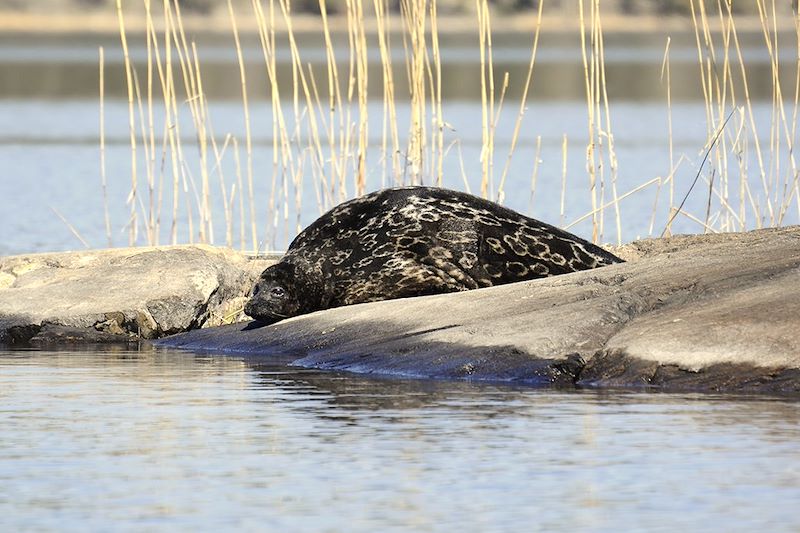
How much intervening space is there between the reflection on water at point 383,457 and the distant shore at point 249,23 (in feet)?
299

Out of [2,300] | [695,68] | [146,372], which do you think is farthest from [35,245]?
[695,68]

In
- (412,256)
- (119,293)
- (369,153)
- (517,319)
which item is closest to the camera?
(517,319)

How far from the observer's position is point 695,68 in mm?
68938

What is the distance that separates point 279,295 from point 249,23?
10077 cm

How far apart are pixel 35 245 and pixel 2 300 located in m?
7.28

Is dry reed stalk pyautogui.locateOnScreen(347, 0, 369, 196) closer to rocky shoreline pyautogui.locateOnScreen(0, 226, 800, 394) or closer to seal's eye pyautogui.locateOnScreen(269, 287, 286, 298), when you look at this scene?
rocky shoreline pyautogui.locateOnScreen(0, 226, 800, 394)

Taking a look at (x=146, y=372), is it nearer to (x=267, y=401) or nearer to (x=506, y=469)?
(x=267, y=401)

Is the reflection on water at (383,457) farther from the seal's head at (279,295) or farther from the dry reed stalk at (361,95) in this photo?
the dry reed stalk at (361,95)

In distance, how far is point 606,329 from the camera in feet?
31.3

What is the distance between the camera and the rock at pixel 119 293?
1197cm

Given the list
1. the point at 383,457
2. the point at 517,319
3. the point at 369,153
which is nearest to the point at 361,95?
the point at 517,319

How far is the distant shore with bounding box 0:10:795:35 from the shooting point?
105 metres

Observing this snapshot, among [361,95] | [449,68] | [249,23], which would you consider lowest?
[361,95]

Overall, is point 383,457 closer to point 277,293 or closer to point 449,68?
point 277,293
